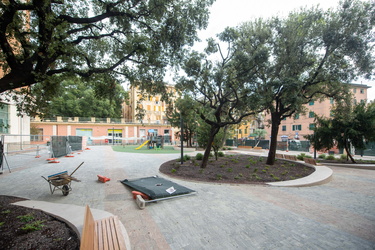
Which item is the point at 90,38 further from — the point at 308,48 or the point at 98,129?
the point at 98,129

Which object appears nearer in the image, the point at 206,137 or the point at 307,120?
the point at 206,137

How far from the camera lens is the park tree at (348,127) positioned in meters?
12.6

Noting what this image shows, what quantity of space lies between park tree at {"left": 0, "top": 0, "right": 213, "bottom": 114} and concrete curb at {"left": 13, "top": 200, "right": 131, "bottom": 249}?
9.56 feet

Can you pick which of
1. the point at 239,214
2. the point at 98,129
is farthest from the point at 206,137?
the point at 98,129

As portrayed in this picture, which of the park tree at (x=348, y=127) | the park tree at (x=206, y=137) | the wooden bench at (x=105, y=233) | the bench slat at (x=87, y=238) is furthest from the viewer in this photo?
the park tree at (x=206, y=137)

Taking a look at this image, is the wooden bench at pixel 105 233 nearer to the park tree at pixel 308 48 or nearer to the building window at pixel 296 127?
the park tree at pixel 308 48

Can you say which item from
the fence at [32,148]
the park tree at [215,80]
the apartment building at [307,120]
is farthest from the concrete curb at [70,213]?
the apartment building at [307,120]

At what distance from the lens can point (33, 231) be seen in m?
3.41

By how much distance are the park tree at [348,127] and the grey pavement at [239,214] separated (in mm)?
7327

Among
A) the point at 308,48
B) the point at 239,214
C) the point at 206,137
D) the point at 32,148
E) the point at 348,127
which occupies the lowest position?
the point at 239,214

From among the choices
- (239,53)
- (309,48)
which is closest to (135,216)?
(239,53)

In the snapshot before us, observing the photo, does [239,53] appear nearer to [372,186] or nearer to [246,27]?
[246,27]

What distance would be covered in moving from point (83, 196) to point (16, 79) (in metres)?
3.69

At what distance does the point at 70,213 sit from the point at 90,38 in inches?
202
